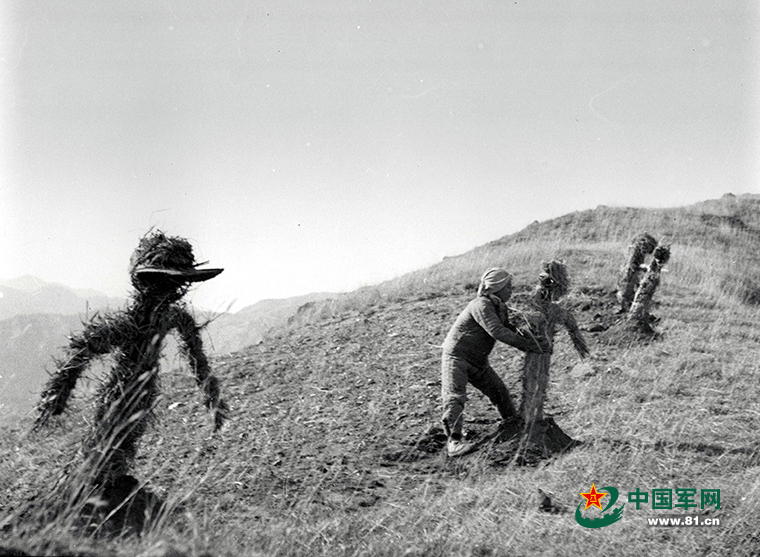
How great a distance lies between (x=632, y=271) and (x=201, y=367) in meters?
7.96

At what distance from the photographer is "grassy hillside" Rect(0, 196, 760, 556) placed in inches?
152

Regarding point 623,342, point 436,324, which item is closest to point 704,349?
point 623,342

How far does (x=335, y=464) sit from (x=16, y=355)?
9.09 metres

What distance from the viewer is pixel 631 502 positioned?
467 cm

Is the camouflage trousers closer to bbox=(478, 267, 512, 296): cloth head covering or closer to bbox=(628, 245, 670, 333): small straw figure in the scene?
bbox=(478, 267, 512, 296): cloth head covering

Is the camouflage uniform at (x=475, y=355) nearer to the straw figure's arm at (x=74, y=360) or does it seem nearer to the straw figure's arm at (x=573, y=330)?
the straw figure's arm at (x=573, y=330)

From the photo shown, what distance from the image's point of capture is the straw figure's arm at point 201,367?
15.8 ft

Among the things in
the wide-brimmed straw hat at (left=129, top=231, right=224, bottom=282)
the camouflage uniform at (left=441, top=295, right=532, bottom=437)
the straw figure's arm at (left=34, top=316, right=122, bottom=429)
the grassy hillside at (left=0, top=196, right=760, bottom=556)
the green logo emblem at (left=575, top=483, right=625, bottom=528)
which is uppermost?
the wide-brimmed straw hat at (left=129, top=231, right=224, bottom=282)

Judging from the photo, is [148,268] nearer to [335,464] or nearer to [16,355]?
[335,464]

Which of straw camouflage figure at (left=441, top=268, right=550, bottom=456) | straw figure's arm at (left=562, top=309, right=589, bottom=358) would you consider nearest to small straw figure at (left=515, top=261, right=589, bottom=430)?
straw figure's arm at (left=562, top=309, right=589, bottom=358)

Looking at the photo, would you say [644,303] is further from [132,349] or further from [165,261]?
[132,349]

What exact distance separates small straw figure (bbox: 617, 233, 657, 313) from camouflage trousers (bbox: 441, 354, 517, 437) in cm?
518

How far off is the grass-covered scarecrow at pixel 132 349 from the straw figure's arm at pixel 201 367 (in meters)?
0.01

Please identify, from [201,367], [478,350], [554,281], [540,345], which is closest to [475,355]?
[478,350]
